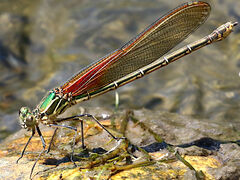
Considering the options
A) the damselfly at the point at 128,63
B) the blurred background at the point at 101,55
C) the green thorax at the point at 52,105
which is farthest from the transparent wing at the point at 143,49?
the blurred background at the point at 101,55

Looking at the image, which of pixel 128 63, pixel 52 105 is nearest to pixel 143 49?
pixel 128 63

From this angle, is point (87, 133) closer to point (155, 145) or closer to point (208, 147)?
point (155, 145)

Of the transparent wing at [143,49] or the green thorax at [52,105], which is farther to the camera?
the transparent wing at [143,49]

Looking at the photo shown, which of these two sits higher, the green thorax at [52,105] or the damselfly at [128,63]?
the damselfly at [128,63]

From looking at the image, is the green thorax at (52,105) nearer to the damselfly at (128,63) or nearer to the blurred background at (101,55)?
the damselfly at (128,63)

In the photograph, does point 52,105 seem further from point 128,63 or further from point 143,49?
point 143,49

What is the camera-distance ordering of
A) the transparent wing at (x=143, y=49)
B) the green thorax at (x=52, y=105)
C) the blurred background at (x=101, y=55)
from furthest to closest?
the blurred background at (x=101, y=55)
the transparent wing at (x=143, y=49)
the green thorax at (x=52, y=105)
